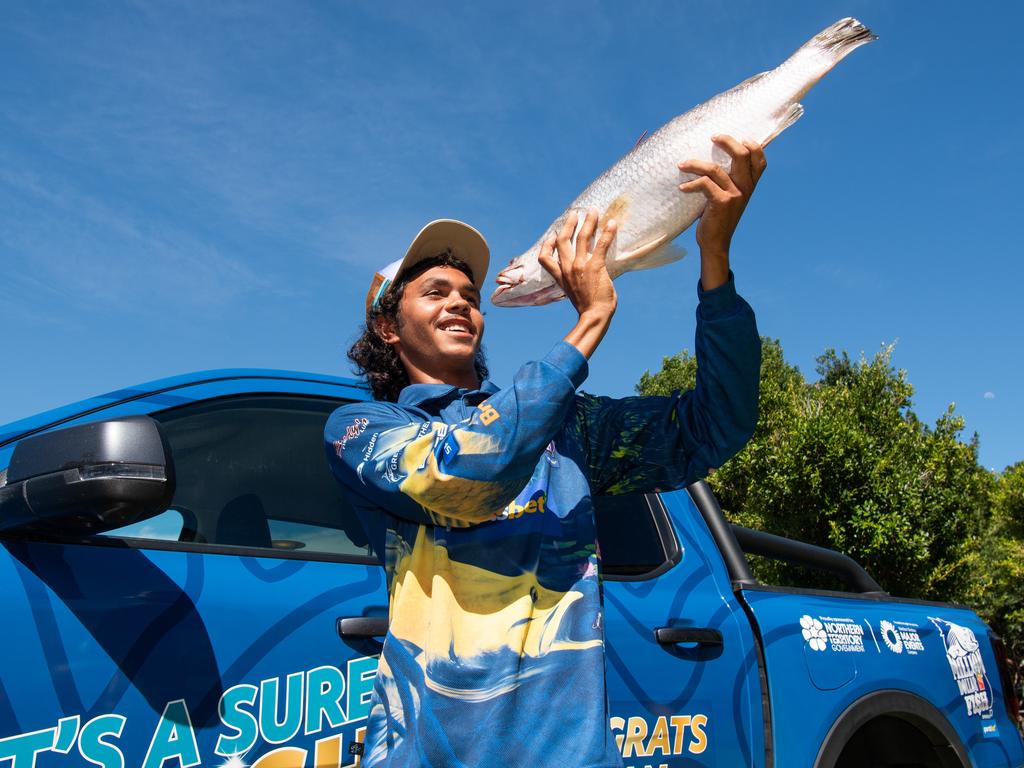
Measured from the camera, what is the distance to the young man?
141 cm

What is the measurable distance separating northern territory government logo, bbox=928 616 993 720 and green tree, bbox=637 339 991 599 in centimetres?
1017

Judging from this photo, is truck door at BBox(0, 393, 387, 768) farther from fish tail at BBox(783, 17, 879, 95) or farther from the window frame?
fish tail at BBox(783, 17, 879, 95)

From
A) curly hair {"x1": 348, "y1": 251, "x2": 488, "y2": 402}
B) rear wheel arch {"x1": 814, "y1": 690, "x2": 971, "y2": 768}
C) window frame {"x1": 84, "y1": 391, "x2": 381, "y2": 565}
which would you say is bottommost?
rear wheel arch {"x1": 814, "y1": 690, "x2": 971, "y2": 768}

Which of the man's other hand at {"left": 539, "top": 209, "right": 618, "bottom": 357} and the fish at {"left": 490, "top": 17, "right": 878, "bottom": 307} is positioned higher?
the fish at {"left": 490, "top": 17, "right": 878, "bottom": 307}

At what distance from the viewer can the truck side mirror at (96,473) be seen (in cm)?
142

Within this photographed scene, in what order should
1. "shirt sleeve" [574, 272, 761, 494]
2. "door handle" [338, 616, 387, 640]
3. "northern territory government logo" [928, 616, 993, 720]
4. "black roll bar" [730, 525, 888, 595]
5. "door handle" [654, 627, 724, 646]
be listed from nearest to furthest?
"shirt sleeve" [574, 272, 761, 494] → "door handle" [338, 616, 387, 640] → "door handle" [654, 627, 724, 646] → "northern territory government logo" [928, 616, 993, 720] → "black roll bar" [730, 525, 888, 595]

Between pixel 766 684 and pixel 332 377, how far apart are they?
1570 millimetres

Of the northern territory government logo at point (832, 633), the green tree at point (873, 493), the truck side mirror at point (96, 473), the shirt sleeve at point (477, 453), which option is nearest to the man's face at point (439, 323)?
the shirt sleeve at point (477, 453)

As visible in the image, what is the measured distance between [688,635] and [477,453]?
1.31m

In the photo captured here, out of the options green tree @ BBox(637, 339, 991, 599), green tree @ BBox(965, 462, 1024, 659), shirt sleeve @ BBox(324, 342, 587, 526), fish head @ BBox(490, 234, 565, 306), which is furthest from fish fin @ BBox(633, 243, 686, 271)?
green tree @ BBox(965, 462, 1024, 659)

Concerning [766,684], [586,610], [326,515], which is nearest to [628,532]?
[766,684]

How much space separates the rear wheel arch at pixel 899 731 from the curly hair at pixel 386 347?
1762mm

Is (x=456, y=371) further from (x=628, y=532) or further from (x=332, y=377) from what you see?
(x=628, y=532)

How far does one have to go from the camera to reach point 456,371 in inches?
78.9
